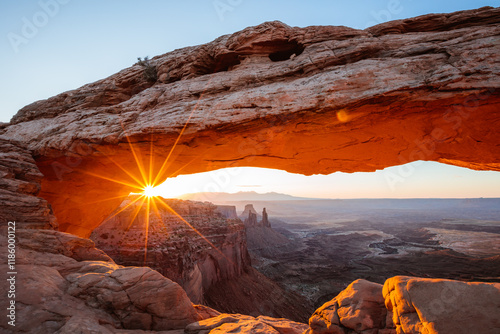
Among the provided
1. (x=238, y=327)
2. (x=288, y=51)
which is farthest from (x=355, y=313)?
(x=288, y=51)

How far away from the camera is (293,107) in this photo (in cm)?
746

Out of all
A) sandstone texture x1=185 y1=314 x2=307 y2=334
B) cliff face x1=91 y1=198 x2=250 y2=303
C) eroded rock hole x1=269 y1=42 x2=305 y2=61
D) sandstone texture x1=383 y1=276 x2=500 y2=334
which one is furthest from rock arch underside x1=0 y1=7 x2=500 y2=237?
cliff face x1=91 y1=198 x2=250 y2=303

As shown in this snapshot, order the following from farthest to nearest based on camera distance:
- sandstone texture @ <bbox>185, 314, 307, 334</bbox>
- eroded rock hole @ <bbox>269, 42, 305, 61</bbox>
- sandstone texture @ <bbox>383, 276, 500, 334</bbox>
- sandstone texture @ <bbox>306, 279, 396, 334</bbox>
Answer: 1. eroded rock hole @ <bbox>269, 42, 305, 61</bbox>
2. sandstone texture @ <bbox>185, 314, 307, 334</bbox>
3. sandstone texture @ <bbox>306, 279, 396, 334</bbox>
4. sandstone texture @ <bbox>383, 276, 500, 334</bbox>

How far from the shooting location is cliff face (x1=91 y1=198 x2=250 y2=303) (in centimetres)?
1764

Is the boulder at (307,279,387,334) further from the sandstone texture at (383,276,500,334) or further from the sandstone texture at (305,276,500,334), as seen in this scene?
the sandstone texture at (383,276,500,334)

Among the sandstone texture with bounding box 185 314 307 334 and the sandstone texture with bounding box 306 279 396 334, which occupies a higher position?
the sandstone texture with bounding box 306 279 396 334

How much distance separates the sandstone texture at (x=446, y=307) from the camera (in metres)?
3.22

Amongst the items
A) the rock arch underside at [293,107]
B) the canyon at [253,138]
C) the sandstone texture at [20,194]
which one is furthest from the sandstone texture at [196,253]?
the sandstone texture at [20,194]

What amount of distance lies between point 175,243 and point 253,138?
47.8ft

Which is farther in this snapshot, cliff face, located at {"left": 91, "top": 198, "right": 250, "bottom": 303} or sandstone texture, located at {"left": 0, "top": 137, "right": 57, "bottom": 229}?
cliff face, located at {"left": 91, "top": 198, "right": 250, "bottom": 303}

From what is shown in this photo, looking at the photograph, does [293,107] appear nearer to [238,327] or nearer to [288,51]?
[288,51]

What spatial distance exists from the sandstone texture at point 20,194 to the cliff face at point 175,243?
34.0 ft

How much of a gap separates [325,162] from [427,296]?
7.55 m

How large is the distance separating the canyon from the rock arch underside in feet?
0.20
